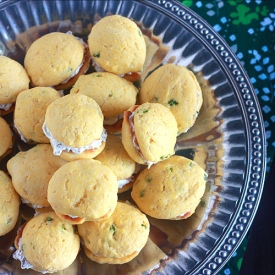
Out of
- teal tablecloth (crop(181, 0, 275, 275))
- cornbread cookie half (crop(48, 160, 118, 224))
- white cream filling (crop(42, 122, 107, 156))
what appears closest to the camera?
cornbread cookie half (crop(48, 160, 118, 224))

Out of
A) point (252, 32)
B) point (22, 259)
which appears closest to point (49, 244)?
point (22, 259)

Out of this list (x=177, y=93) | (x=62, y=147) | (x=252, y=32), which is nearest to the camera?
(x=62, y=147)

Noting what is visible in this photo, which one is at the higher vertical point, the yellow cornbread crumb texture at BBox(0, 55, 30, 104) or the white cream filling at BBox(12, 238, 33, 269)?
the yellow cornbread crumb texture at BBox(0, 55, 30, 104)

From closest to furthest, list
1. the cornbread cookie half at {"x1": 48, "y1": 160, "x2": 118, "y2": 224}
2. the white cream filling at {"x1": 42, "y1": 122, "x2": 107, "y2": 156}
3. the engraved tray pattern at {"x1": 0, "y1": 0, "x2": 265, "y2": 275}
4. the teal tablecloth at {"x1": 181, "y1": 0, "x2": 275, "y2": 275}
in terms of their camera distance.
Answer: the cornbread cookie half at {"x1": 48, "y1": 160, "x2": 118, "y2": 224}
the white cream filling at {"x1": 42, "y1": 122, "x2": 107, "y2": 156}
the engraved tray pattern at {"x1": 0, "y1": 0, "x2": 265, "y2": 275}
the teal tablecloth at {"x1": 181, "y1": 0, "x2": 275, "y2": 275}

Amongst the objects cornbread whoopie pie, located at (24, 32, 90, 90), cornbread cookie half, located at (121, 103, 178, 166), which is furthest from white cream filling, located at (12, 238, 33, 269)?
cornbread whoopie pie, located at (24, 32, 90, 90)

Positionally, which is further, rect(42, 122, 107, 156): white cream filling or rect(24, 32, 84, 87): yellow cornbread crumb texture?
rect(24, 32, 84, 87): yellow cornbread crumb texture

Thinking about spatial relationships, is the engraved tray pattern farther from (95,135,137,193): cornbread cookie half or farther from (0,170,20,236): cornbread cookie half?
(0,170,20,236): cornbread cookie half

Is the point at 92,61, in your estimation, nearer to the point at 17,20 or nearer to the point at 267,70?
the point at 17,20

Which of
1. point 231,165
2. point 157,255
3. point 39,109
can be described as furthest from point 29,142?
point 231,165

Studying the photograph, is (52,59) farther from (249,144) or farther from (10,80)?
(249,144)
